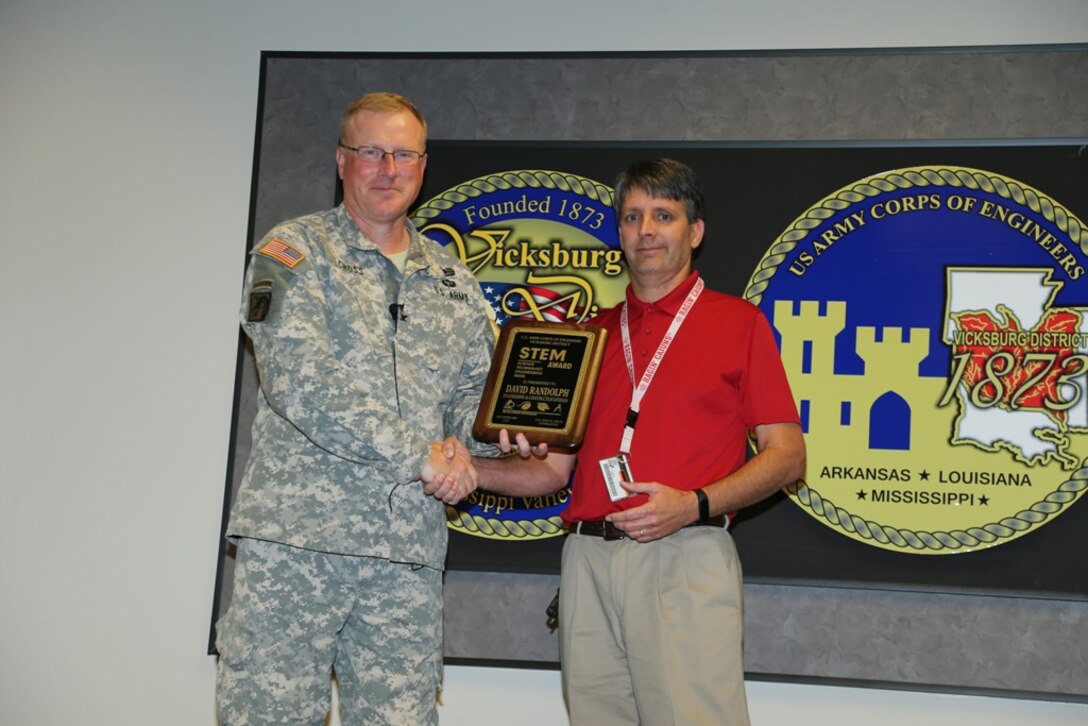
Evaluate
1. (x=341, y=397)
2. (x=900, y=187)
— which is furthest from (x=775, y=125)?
(x=341, y=397)

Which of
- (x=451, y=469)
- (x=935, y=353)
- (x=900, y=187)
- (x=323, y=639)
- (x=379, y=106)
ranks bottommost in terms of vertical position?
(x=323, y=639)

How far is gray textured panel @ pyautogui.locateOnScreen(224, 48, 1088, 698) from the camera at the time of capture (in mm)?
3033

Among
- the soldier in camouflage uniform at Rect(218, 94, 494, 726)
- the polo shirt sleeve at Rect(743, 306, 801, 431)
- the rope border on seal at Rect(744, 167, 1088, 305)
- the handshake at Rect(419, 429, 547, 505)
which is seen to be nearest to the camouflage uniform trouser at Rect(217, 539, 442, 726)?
the soldier in camouflage uniform at Rect(218, 94, 494, 726)

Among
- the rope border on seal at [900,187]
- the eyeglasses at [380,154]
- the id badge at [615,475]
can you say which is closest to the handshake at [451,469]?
the id badge at [615,475]

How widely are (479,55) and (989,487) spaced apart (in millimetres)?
2041

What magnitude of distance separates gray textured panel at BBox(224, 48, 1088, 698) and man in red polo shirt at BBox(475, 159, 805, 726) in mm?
762

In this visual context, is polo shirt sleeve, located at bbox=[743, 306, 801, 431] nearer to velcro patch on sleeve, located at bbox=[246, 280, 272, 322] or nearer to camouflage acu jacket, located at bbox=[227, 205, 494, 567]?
camouflage acu jacket, located at bbox=[227, 205, 494, 567]

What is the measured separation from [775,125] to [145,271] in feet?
6.87

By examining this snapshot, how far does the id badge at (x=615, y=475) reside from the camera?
7.68 ft

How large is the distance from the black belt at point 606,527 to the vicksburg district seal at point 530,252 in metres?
0.70

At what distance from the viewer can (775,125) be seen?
128 inches

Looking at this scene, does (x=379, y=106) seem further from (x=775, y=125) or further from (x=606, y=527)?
(x=775, y=125)

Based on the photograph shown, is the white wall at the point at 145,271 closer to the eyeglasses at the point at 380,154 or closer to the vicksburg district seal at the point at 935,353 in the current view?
the vicksburg district seal at the point at 935,353

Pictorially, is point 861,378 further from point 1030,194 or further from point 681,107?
point 681,107
